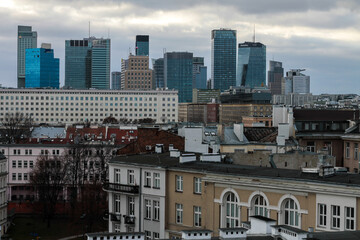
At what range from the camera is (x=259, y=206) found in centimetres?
4019

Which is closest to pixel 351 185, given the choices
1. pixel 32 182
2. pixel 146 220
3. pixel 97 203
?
pixel 146 220

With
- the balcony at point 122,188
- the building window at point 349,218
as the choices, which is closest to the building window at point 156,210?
the balcony at point 122,188

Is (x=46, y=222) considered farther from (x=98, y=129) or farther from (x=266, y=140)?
(x=98, y=129)

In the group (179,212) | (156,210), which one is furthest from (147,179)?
(179,212)

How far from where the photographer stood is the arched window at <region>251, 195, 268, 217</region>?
39812 millimetres

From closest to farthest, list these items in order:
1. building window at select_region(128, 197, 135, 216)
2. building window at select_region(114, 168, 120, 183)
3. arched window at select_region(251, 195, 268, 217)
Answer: arched window at select_region(251, 195, 268, 217)
building window at select_region(128, 197, 135, 216)
building window at select_region(114, 168, 120, 183)

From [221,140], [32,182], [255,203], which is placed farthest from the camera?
[32,182]

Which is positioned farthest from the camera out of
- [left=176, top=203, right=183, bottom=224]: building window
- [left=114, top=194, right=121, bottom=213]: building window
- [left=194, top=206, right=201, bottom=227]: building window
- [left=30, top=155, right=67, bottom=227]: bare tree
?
[left=30, top=155, right=67, bottom=227]: bare tree

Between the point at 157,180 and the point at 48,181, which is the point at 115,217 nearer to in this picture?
the point at 157,180

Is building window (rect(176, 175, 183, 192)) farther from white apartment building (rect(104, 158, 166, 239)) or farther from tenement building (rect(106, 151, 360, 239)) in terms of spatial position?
white apartment building (rect(104, 158, 166, 239))

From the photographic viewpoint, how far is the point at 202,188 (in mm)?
44000

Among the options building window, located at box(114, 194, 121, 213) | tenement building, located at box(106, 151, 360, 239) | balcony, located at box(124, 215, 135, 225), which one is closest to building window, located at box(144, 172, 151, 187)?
tenement building, located at box(106, 151, 360, 239)

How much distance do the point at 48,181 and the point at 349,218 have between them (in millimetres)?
67303

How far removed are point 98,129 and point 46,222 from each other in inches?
2146
